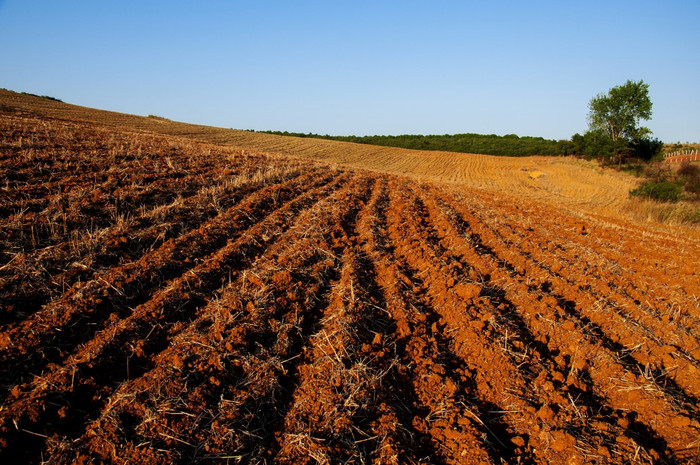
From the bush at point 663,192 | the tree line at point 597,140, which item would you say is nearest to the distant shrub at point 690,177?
the bush at point 663,192

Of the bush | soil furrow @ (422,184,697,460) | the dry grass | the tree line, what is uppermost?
the tree line

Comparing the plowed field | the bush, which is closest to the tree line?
the bush

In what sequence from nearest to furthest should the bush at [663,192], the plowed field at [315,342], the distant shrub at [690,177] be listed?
the plowed field at [315,342], the bush at [663,192], the distant shrub at [690,177]

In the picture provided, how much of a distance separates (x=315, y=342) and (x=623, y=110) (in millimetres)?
52086

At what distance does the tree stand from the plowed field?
145 feet

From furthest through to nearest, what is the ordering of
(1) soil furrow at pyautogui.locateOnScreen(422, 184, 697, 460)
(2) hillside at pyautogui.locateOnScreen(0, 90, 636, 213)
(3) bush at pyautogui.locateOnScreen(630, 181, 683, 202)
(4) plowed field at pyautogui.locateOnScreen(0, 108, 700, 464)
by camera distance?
(2) hillside at pyautogui.locateOnScreen(0, 90, 636, 213)
(3) bush at pyautogui.locateOnScreen(630, 181, 683, 202)
(1) soil furrow at pyautogui.locateOnScreen(422, 184, 697, 460)
(4) plowed field at pyautogui.locateOnScreen(0, 108, 700, 464)

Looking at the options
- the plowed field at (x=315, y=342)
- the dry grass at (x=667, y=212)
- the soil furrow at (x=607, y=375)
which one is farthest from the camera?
the dry grass at (x=667, y=212)

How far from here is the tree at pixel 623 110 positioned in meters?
40.2

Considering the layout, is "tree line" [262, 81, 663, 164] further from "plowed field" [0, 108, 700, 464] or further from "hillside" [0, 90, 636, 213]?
"plowed field" [0, 108, 700, 464]

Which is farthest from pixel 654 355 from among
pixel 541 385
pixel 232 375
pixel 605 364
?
pixel 232 375

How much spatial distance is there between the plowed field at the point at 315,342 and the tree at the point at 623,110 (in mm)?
44066

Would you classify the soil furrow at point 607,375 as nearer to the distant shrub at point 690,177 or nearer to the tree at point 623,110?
the distant shrub at point 690,177

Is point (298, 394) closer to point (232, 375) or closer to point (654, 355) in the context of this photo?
point (232, 375)

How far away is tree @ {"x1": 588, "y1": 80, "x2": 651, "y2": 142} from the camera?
1582 inches
